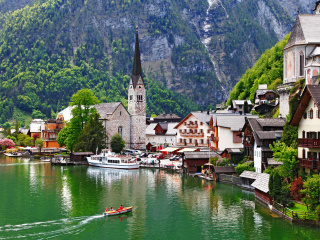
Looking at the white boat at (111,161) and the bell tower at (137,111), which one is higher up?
the bell tower at (137,111)

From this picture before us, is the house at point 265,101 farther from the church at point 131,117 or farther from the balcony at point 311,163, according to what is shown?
the balcony at point 311,163

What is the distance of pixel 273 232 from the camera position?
38000 mm

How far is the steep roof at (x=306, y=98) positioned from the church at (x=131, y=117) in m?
73.9

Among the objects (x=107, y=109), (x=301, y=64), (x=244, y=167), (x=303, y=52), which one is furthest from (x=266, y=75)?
(x=244, y=167)

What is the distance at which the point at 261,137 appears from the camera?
56938mm

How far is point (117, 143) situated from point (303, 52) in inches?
2107

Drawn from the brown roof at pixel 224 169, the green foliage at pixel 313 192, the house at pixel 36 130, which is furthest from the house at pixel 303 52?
the house at pixel 36 130

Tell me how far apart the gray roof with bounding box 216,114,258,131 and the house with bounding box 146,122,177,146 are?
112ft

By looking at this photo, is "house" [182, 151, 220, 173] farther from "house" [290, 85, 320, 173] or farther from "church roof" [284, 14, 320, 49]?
"house" [290, 85, 320, 173]

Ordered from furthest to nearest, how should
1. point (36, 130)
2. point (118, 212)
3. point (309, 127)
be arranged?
point (36, 130), point (118, 212), point (309, 127)

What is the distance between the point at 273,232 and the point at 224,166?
97.5 feet

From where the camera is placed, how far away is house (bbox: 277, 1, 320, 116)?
6819 centimetres

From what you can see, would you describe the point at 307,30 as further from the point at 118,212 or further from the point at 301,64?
the point at 118,212

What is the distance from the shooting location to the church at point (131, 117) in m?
118
